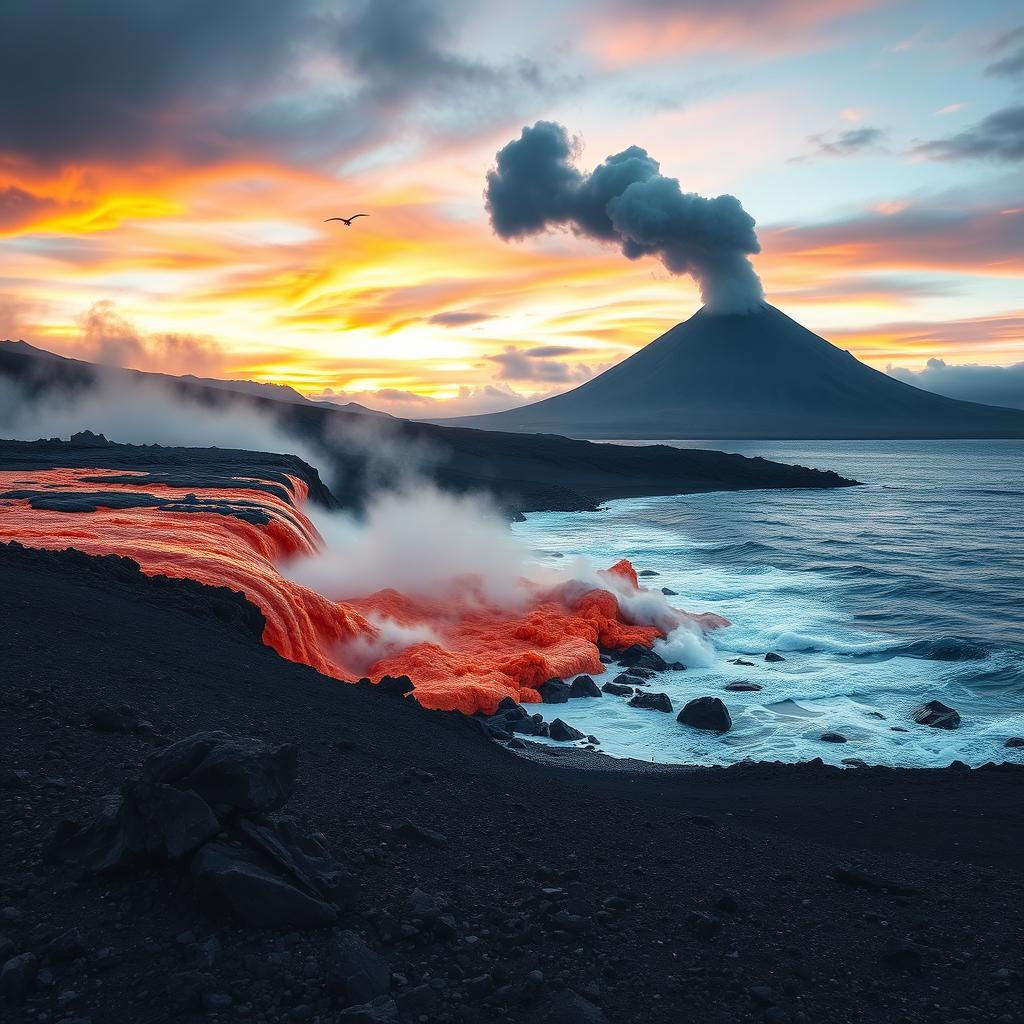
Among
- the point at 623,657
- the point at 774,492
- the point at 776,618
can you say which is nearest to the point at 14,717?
the point at 623,657

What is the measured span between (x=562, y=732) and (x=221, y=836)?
8.88 m

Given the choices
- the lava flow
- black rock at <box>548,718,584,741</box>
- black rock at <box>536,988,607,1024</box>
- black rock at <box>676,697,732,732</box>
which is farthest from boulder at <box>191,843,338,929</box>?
black rock at <box>676,697,732,732</box>

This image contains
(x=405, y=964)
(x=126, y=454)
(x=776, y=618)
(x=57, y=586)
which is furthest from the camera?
(x=126, y=454)

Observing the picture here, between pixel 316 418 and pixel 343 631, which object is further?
pixel 316 418

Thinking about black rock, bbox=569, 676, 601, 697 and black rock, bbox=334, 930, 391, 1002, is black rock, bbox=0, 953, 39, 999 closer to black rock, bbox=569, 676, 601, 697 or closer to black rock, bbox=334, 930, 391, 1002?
black rock, bbox=334, 930, 391, 1002

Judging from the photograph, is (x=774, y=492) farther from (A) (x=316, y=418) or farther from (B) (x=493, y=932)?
(B) (x=493, y=932)

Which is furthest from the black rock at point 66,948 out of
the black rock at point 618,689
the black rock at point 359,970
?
the black rock at point 618,689

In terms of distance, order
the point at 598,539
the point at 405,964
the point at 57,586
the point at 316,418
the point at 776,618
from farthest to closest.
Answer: the point at 316,418 → the point at 598,539 → the point at 776,618 → the point at 57,586 → the point at 405,964

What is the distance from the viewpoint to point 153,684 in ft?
26.2

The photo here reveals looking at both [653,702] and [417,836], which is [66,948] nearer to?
[417,836]

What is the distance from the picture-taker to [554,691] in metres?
15.8

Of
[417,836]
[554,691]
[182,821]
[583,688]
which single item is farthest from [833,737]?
[182,821]

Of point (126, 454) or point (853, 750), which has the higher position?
point (126, 454)

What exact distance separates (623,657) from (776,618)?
7.74m
